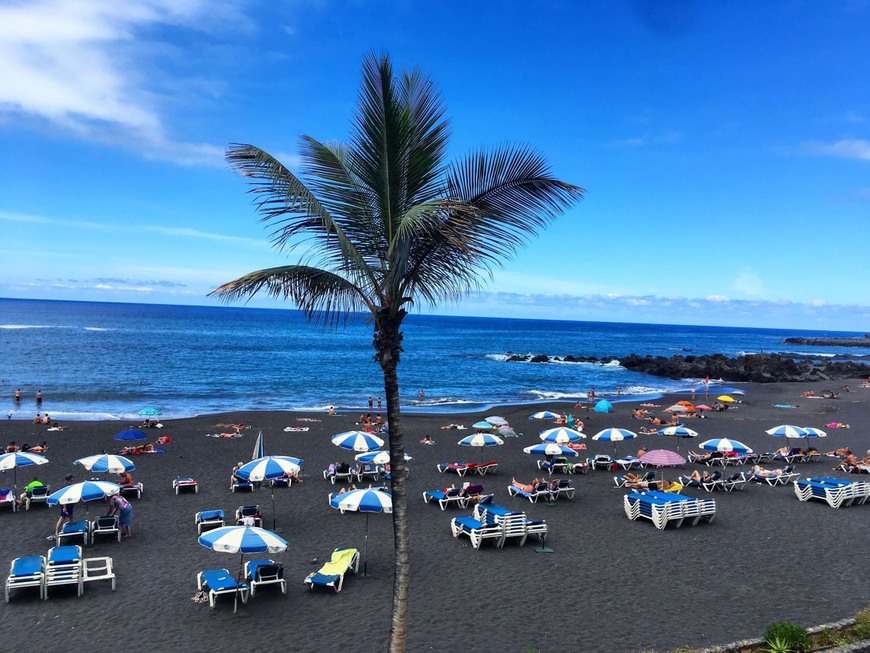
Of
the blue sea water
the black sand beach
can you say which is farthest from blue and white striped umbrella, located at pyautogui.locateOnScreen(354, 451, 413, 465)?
the blue sea water

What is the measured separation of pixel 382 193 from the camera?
596cm

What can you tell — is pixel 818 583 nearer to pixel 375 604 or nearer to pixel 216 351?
pixel 375 604

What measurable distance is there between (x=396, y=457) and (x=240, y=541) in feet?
19.1

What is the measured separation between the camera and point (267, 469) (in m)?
14.5

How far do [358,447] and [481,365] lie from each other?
6067 cm

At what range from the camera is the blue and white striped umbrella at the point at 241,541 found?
408 inches

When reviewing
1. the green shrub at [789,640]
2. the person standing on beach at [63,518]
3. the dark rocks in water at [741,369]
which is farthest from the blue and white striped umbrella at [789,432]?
the dark rocks in water at [741,369]

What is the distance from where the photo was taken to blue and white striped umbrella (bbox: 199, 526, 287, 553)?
1035 cm

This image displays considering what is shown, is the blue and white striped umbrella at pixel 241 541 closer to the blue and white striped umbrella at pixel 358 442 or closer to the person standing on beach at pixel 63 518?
the person standing on beach at pixel 63 518

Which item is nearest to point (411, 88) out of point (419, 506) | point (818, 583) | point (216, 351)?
point (818, 583)

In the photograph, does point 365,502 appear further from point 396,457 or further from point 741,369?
point 741,369

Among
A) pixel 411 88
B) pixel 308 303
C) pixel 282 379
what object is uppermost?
pixel 411 88

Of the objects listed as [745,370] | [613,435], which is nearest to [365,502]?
[613,435]

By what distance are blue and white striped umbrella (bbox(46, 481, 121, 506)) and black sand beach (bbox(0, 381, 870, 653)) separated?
120 cm
